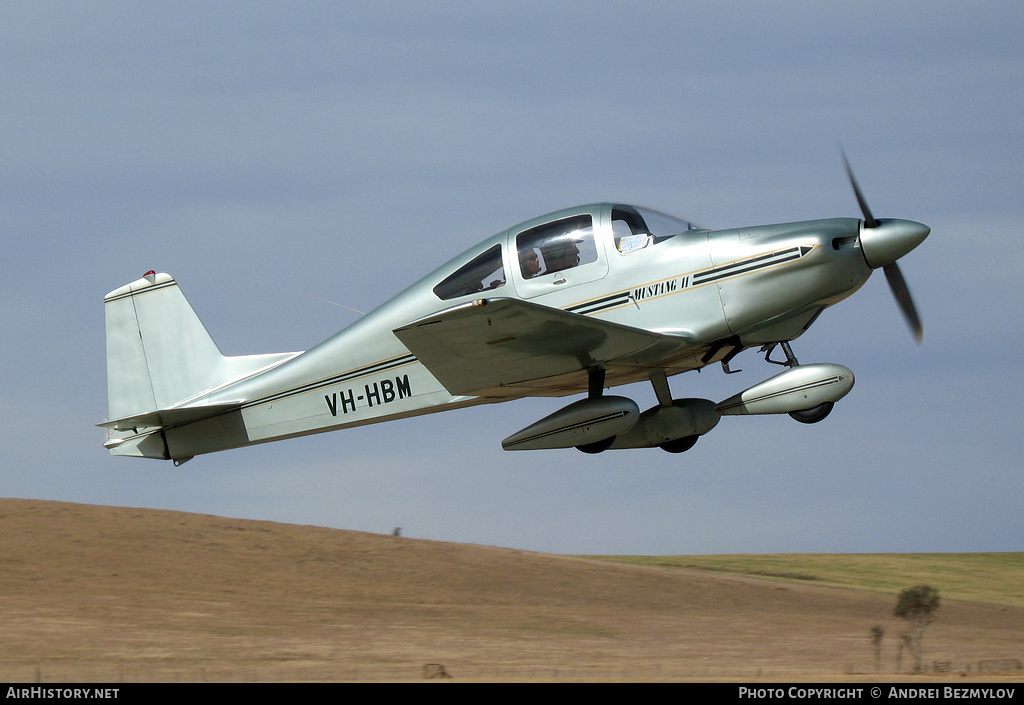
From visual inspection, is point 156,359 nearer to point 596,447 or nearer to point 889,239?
point 596,447

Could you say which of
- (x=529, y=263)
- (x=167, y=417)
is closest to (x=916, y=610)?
(x=529, y=263)

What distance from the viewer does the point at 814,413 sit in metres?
11.5

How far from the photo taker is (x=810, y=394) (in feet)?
37.0

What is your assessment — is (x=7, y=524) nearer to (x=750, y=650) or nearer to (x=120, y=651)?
(x=120, y=651)

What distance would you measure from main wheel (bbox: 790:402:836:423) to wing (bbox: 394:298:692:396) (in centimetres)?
138

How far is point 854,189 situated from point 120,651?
83.0 feet

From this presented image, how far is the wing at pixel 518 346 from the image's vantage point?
34.1 feet

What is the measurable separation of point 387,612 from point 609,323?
110ft

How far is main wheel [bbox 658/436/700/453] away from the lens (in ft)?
41.5

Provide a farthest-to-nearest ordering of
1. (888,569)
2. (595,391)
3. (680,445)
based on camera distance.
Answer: (888,569) < (680,445) < (595,391)

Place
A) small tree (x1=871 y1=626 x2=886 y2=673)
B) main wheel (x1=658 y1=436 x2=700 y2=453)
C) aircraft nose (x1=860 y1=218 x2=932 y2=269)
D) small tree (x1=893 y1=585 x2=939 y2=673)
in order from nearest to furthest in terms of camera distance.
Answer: aircraft nose (x1=860 y1=218 x2=932 y2=269), main wheel (x1=658 y1=436 x2=700 y2=453), small tree (x1=871 y1=626 x2=886 y2=673), small tree (x1=893 y1=585 x2=939 y2=673)

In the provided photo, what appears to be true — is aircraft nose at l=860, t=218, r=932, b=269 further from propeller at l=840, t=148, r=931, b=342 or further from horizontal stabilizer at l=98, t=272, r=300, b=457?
horizontal stabilizer at l=98, t=272, r=300, b=457

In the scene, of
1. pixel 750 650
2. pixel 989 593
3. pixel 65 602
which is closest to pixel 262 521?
pixel 65 602

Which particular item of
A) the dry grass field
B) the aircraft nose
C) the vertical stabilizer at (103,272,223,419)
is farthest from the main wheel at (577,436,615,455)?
the dry grass field
